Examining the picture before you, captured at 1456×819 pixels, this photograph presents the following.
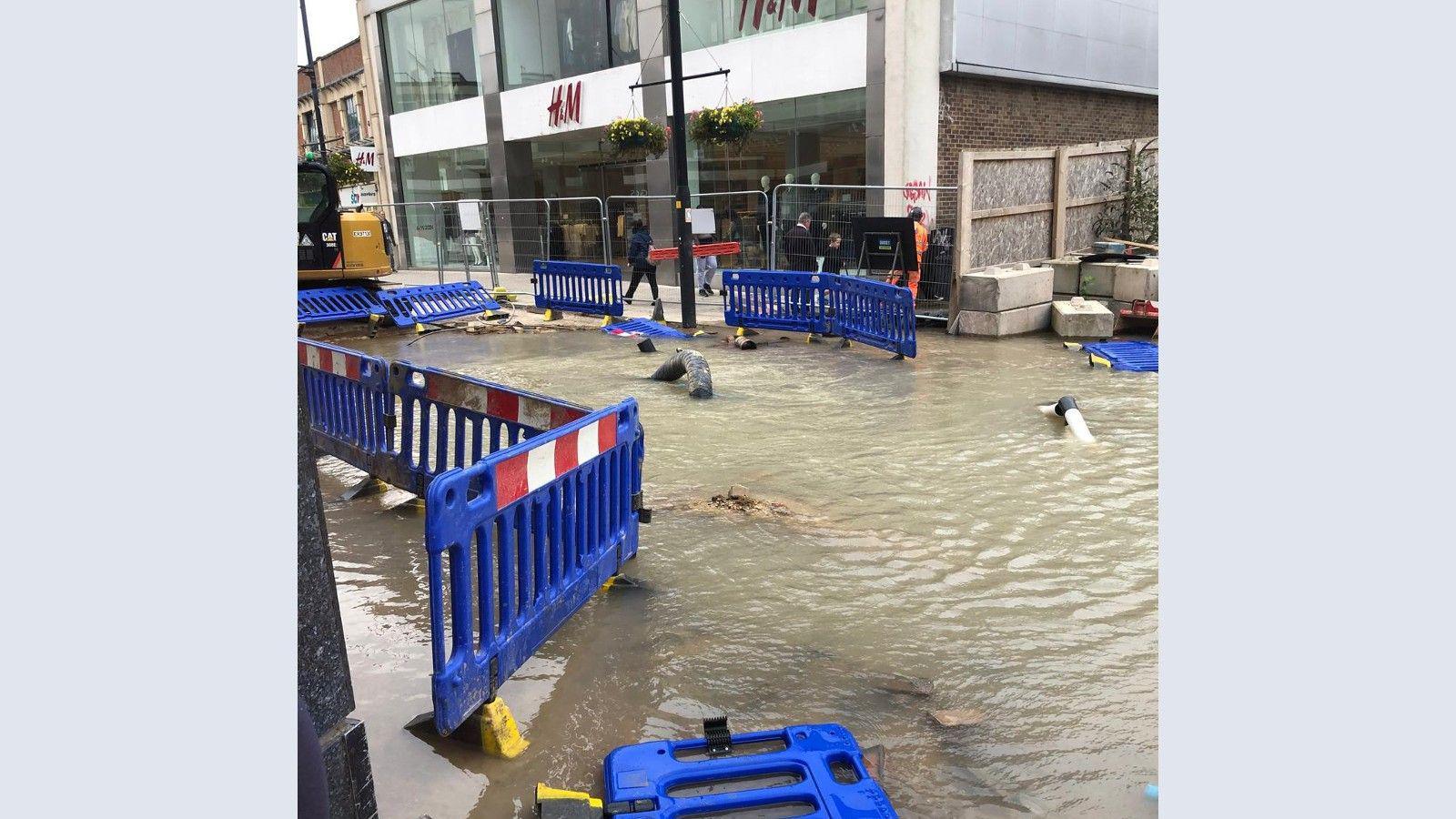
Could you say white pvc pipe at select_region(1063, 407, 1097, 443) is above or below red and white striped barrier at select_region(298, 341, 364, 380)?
below

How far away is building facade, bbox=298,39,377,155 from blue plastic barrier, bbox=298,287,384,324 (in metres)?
19.9

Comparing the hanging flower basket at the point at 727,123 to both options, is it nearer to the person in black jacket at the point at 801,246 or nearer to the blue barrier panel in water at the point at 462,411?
the person in black jacket at the point at 801,246

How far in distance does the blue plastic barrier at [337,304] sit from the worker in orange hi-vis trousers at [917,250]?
8.70 m

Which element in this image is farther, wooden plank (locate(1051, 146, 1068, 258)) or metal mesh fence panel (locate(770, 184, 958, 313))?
wooden plank (locate(1051, 146, 1068, 258))

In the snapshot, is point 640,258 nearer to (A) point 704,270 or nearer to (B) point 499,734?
(A) point 704,270

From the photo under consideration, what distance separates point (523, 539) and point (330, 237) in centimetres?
1403

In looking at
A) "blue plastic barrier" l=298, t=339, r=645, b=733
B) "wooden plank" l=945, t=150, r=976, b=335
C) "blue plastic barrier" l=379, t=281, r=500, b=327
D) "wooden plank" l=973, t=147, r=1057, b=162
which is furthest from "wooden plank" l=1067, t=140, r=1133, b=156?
"blue plastic barrier" l=298, t=339, r=645, b=733

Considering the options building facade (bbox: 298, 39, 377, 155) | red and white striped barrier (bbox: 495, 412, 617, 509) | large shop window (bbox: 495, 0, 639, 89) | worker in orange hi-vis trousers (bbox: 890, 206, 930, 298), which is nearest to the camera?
red and white striped barrier (bbox: 495, 412, 617, 509)

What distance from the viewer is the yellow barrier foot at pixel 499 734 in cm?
344

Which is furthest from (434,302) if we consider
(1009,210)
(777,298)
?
(1009,210)

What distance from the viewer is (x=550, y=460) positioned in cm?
391

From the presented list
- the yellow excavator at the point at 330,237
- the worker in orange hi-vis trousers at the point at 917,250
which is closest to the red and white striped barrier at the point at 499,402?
the worker in orange hi-vis trousers at the point at 917,250

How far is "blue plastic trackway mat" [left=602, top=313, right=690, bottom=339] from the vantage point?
1411 cm

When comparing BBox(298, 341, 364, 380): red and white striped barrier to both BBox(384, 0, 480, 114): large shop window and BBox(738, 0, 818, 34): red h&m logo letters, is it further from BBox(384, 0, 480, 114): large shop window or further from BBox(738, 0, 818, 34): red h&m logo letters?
BBox(384, 0, 480, 114): large shop window
